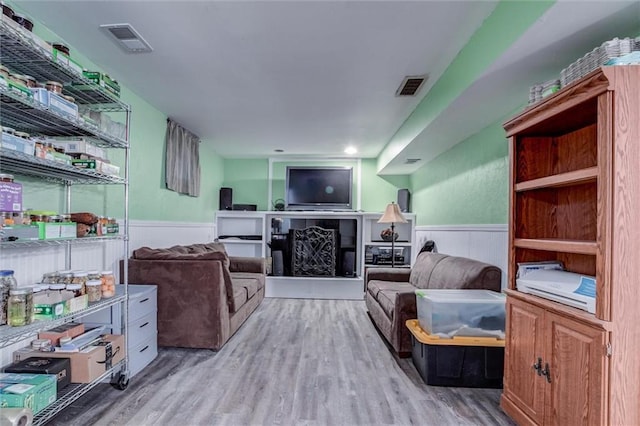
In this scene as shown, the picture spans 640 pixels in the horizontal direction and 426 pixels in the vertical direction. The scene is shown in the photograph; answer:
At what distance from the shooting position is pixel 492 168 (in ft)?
9.50

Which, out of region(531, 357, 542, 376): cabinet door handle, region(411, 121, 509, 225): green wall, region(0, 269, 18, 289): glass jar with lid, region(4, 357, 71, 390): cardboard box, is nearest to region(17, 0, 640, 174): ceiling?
region(411, 121, 509, 225): green wall

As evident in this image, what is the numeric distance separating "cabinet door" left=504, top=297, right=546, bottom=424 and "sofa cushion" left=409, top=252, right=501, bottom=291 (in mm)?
645

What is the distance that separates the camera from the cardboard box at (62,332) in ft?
6.59

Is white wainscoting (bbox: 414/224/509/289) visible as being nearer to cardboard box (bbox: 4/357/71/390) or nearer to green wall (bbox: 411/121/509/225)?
green wall (bbox: 411/121/509/225)

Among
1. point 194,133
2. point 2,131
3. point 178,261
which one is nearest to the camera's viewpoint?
point 2,131

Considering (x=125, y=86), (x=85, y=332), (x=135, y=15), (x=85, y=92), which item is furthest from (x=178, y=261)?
(x=135, y=15)

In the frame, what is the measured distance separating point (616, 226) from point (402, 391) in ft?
5.48

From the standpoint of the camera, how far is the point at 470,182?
336 cm

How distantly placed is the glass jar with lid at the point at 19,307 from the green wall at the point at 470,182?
10.6 feet

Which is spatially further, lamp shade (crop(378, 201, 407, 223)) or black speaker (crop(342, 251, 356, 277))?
black speaker (crop(342, 251, 356, 277))

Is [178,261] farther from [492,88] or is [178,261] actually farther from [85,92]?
[492,88]

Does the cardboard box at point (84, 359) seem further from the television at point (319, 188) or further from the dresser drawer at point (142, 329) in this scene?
the television at point (319, 188)

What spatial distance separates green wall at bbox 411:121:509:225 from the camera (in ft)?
9.09

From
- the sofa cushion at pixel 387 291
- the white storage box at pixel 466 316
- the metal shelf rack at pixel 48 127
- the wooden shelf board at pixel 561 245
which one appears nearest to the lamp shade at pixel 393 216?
the sofa cushion at pixel 387 291
